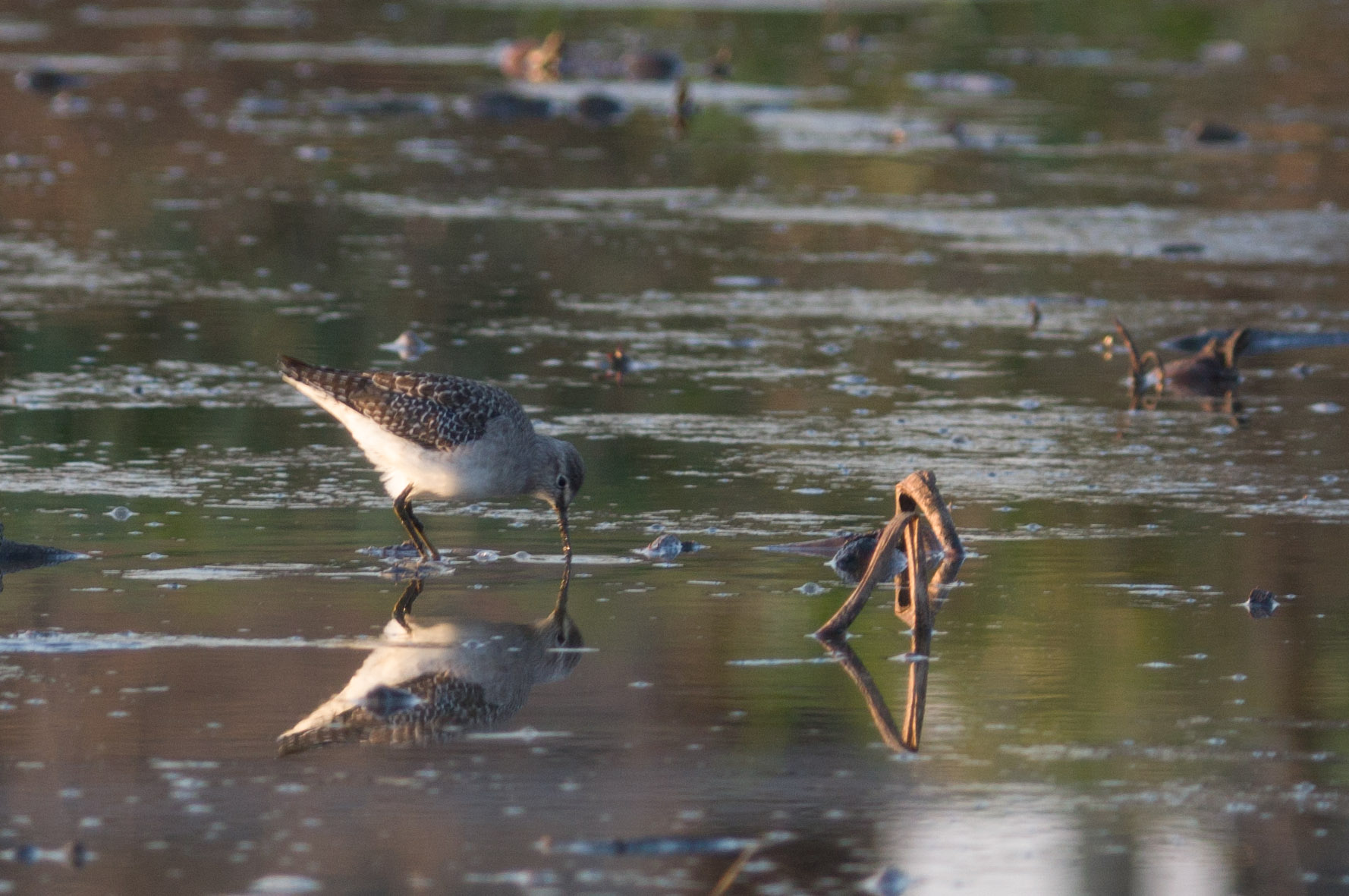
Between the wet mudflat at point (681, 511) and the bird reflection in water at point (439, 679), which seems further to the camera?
the bird reflection in water at point (439, 679)

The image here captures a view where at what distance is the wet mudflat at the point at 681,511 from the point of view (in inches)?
240

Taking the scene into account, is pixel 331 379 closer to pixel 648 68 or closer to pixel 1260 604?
pixel 1260 604

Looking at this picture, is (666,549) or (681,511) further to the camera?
(681,511)

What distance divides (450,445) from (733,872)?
4.00m

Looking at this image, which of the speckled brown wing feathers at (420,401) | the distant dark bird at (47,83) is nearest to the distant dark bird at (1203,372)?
the speckled brown wing feathers at (420,401)

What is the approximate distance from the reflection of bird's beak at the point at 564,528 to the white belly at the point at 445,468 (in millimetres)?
191

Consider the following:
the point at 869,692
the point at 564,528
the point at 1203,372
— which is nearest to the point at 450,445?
the point at 564,528

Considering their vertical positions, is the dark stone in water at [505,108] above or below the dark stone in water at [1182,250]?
above

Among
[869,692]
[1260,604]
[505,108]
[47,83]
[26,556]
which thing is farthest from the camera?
[47,83]

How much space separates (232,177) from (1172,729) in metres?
14.7

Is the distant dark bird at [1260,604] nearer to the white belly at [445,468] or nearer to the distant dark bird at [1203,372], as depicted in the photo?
the white belly at [445,468]

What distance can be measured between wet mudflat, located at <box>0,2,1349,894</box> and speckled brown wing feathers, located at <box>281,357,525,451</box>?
0.48 metres

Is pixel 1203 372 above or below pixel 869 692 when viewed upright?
above

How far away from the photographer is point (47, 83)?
26391 mm
